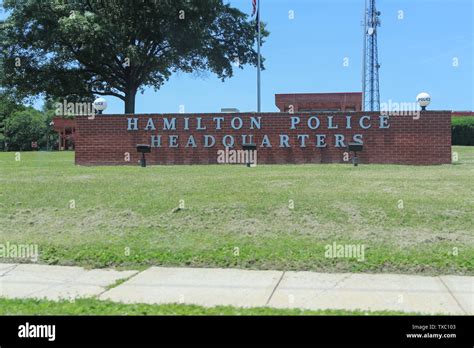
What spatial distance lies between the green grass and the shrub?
35456mm

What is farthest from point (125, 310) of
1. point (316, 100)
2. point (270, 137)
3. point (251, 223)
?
point (316, 100)

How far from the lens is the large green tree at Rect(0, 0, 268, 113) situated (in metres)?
31.0

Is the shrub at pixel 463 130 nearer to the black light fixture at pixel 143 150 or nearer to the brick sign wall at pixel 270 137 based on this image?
the brick sign wall at pixel 270 137

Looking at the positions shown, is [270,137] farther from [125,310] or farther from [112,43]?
[112,43]

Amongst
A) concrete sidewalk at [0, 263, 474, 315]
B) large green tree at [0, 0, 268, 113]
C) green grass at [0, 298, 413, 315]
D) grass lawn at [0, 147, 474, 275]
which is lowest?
concrete sidewalk at [0, 263, 474, 315]

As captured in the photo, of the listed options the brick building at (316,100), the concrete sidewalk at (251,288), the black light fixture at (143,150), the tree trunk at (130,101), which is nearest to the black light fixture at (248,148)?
the black light fixture at (143,150)

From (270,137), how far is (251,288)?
12965mm

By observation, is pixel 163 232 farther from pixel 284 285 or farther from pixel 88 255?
pixel 284 285

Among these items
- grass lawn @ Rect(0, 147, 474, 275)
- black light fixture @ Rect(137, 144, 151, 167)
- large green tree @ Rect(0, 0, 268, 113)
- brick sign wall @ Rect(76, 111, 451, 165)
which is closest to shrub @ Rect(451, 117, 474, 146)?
large green tree @ Rect(0, 0, 268, 113)

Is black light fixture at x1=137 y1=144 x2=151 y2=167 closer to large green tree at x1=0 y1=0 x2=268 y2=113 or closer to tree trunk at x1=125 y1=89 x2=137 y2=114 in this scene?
large green tree at x1=0 y1=0 x2=268 y2=113

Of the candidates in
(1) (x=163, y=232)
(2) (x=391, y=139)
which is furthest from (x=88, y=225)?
(2) (x=391, y=139)

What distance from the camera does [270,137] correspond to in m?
18.6

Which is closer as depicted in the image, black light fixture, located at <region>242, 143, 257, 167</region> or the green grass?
the green grass
